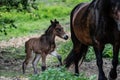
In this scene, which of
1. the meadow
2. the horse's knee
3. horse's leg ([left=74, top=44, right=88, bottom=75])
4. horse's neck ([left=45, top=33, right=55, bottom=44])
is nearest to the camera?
the meadow

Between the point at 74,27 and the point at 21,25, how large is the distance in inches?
531

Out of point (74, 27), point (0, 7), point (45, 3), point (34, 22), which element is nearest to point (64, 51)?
point (0, 7)

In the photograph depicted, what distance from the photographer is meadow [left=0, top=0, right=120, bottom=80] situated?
7.23 metres

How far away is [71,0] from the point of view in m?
32.3

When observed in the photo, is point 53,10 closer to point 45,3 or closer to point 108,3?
point 45,3

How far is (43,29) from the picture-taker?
871 inches

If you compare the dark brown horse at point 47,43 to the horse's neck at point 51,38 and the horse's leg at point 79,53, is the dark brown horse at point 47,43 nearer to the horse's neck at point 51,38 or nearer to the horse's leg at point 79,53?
the horse's neck at point 51,38

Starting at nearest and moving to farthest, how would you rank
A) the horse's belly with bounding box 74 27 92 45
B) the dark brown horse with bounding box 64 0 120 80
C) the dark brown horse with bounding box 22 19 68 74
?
the dark brown horse with bounding box 64 0 120 80 → the horse's belly with bounding box 74 27 92 45 → the dark brown horse with bounding box 22 19 68 74

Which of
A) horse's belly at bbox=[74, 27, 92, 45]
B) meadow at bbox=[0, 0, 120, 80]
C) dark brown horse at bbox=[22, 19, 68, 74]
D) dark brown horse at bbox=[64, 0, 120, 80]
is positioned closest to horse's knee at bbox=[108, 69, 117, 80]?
dark brown horse at bbox=[64, 0, 120, 80]

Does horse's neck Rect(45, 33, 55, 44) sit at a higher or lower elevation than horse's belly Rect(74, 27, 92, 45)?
lower

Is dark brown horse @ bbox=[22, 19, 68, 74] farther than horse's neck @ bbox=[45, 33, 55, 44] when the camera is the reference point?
No

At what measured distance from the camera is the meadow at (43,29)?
7.23m

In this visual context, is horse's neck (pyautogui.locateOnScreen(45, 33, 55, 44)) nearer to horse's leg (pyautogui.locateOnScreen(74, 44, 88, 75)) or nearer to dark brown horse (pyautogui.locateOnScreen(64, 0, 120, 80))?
horse's leg (pyautogui.locateOnScreen(74, 44, 88, 75))

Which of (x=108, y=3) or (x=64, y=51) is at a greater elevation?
(x=108, y=3)
